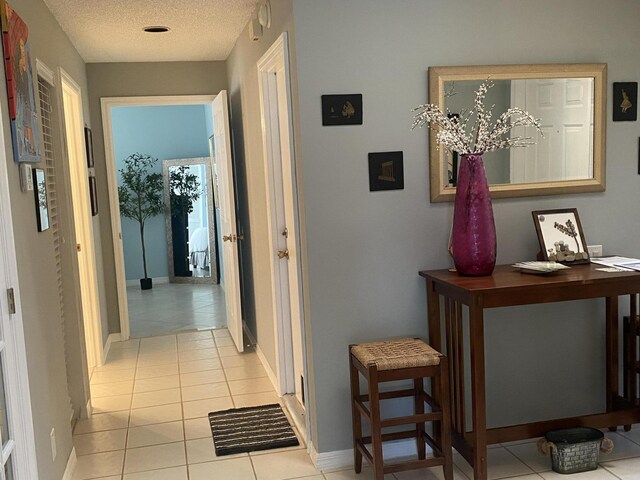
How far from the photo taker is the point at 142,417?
394 centimetres

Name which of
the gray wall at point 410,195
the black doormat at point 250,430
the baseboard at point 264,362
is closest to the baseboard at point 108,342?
the baseboard at point 264,362

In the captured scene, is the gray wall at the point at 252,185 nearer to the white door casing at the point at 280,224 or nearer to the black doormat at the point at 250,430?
the white door casing at the point at 280,224

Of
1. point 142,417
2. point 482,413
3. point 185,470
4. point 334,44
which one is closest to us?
point 482,413

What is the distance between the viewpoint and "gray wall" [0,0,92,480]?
2463 mm

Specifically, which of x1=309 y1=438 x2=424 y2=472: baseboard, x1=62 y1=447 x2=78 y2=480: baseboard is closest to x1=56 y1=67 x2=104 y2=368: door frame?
x1=62 y1=447 x2=78 y2=480: baseboard

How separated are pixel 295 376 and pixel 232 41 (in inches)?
100

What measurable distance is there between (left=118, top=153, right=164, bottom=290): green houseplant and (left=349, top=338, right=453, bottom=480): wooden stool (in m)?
5.97

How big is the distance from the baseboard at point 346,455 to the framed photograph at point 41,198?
165 cm

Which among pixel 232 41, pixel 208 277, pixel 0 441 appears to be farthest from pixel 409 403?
pixel 208 277

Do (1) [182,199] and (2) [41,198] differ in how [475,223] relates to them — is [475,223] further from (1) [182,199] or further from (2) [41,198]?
(1) [182,199]

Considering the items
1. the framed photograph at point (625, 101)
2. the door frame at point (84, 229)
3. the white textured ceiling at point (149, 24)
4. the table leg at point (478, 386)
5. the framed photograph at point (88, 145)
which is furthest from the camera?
the framed photograph at point (88, 145)

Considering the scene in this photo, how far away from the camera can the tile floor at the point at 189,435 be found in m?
3.09

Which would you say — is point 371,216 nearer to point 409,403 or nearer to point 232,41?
point 409,403

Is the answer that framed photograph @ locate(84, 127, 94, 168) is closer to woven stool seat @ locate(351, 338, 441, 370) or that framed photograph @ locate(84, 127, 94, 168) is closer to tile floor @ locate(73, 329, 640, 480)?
tile floor @ locate(73, 329, 640, 480)
